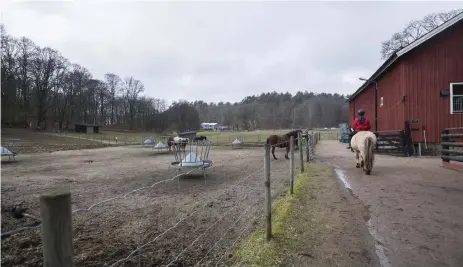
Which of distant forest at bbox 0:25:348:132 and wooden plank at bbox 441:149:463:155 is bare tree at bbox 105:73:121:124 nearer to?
distant forest at bbox 0:25:348:132

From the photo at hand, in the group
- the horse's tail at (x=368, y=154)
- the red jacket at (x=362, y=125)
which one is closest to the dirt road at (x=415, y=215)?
the horse's tail at (x=368, y=154)

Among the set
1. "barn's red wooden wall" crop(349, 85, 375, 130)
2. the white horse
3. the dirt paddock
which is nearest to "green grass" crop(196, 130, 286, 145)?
"barn's red wooden wall" crop(349, 85, 375, 130)

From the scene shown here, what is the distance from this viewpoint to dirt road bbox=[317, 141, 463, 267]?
3385 millimetres

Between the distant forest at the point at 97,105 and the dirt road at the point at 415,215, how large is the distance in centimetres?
5325

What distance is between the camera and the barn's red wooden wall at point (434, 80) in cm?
1357

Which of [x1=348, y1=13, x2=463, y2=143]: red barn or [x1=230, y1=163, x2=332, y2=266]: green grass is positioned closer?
[x1=230, y1=163, x2=332, y2=266]: green grass

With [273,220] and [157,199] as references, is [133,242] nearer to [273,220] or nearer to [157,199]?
[273,220]

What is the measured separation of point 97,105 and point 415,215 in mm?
90173

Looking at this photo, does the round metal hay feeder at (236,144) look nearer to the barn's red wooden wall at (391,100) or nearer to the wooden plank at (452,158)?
the barn's red wooden wall at (391,100)

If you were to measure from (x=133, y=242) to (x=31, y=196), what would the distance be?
5264 mm

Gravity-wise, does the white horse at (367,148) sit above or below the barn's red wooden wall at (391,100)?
below

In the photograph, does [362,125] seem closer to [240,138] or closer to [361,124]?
[361,124]

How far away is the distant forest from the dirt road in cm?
5325

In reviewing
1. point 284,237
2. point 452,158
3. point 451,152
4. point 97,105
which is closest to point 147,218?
point 284,237
